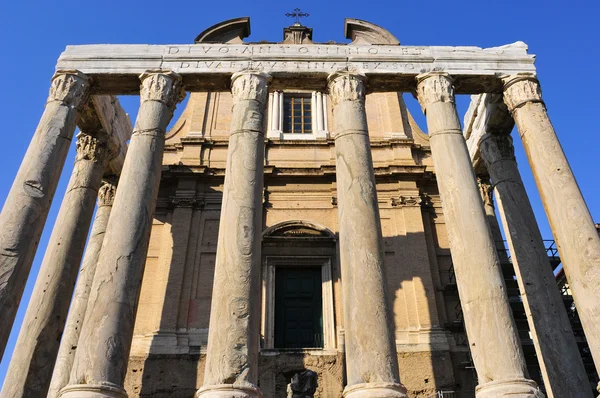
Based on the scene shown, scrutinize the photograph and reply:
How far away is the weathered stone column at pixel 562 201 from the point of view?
387 inches

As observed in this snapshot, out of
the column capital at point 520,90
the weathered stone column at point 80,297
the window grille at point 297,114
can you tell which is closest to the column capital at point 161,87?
the weathered stone column at point 80,297

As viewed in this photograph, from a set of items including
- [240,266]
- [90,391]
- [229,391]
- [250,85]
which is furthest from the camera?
[250,85]

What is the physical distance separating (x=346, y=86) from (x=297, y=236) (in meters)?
4.95

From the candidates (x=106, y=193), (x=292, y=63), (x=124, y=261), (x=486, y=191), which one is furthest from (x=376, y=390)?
(x=106, y=193)

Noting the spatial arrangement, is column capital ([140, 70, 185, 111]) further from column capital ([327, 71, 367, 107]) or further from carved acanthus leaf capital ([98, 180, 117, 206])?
carved acanthus leaf capital ([98, 180, 117, 206])

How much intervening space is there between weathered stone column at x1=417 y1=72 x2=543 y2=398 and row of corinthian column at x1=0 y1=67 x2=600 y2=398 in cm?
3

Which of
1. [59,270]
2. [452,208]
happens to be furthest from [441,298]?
[59,270]

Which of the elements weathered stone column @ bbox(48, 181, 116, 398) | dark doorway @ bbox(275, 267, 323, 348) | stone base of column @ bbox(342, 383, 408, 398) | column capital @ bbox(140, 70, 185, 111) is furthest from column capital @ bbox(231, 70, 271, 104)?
stone base of column @ bbox(342, 383, 408, 398)

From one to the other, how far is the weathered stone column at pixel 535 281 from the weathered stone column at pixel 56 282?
11.1m

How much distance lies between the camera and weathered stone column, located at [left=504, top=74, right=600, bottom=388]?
32.2 feet

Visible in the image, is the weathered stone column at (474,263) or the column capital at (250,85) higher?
the column capital at (250,85)

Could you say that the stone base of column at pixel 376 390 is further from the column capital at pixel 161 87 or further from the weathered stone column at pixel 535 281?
the column capital at pixel 161 87

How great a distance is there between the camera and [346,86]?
42.2ft

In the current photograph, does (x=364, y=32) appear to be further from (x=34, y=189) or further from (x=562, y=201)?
(x=34, y=189)
